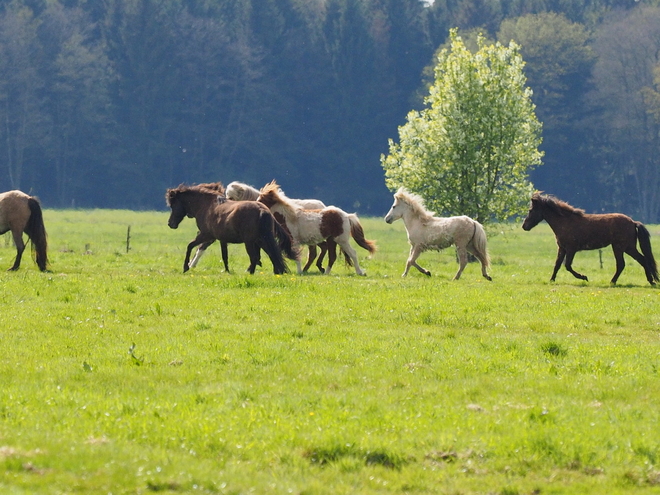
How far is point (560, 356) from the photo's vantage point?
43.0 ft

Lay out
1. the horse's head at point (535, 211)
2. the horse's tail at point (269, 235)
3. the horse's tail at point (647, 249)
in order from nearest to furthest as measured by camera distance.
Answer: the horse's tail at point (269, 235), the horse's tail at point (647, 249), the horse's head at point (535, 211)

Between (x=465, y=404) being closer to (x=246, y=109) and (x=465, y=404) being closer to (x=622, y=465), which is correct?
(x=622, y=465)

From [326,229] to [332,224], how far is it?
193 mm

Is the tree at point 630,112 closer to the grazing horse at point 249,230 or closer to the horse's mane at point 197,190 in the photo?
the horse's mane at point 197,190

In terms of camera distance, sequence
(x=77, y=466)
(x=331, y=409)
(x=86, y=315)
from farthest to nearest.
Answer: (x=86, y=315)
(x=331, y=409)
(x=77, y=466)

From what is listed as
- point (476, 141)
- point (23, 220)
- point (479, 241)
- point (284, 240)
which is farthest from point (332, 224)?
point (476, 141)

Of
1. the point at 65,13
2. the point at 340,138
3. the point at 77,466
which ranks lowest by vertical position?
the point at 77,466

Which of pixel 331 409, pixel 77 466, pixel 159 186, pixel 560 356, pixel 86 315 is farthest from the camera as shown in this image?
pixel 159 186

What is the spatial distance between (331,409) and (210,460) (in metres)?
1.91

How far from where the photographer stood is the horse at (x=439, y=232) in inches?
936

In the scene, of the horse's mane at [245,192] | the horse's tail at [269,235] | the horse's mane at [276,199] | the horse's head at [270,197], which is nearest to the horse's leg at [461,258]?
the horse's mane at [276,199]

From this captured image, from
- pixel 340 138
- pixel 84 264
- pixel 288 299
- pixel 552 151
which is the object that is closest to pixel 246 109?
pixel 340 138

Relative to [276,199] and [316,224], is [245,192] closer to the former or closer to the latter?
[276,199]

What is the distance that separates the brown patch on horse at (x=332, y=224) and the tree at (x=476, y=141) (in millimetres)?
13936
